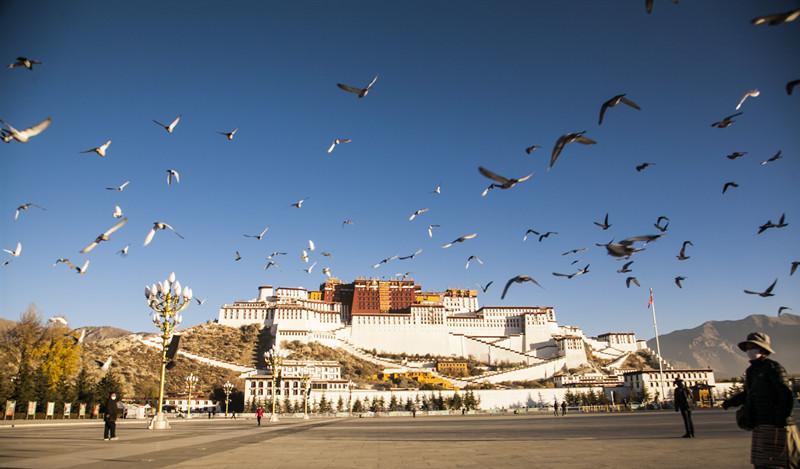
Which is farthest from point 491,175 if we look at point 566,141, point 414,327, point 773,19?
point 414,327

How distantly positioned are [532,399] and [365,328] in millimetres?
51532

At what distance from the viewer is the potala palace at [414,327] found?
418 feet

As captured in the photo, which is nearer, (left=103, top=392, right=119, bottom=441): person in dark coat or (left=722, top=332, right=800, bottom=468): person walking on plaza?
(left=722, top=332, right=800, bottom=468): person walking on plaza

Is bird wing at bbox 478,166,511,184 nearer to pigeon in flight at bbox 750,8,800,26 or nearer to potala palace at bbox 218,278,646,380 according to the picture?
pigeon in flight at bbox 750,8,800,26

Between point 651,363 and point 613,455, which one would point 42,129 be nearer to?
point 613,455

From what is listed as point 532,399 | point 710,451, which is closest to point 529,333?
point 532,399

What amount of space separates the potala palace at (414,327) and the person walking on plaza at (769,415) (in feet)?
381

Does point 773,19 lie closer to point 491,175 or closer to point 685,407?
point 491,175

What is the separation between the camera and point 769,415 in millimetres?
5211

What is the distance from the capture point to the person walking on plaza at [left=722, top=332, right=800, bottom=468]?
5.08m

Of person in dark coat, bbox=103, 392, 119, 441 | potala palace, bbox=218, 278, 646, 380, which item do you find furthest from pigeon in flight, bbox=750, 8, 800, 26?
potala palace, bbox=218, 278, 646, 380

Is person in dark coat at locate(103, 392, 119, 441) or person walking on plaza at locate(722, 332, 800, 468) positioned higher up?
person walking on plaza at locate(722, 332, 800, 468)

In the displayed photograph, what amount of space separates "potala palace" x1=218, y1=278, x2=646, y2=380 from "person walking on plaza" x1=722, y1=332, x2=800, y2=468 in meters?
116

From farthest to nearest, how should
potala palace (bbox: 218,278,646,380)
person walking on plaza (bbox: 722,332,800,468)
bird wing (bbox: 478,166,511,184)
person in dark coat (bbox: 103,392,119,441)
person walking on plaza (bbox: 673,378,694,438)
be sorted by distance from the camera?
1. potala palace (bbox: 218,278,646,380)
2. person in dark coat (bbox: 103,392,119,441)
3. person walking on plaza (bbox: 673,378,694,438)
4. bird wing (bbox: 478,166,511,184)
5. person walking on plaza (bbox: 722,332,800,468)
